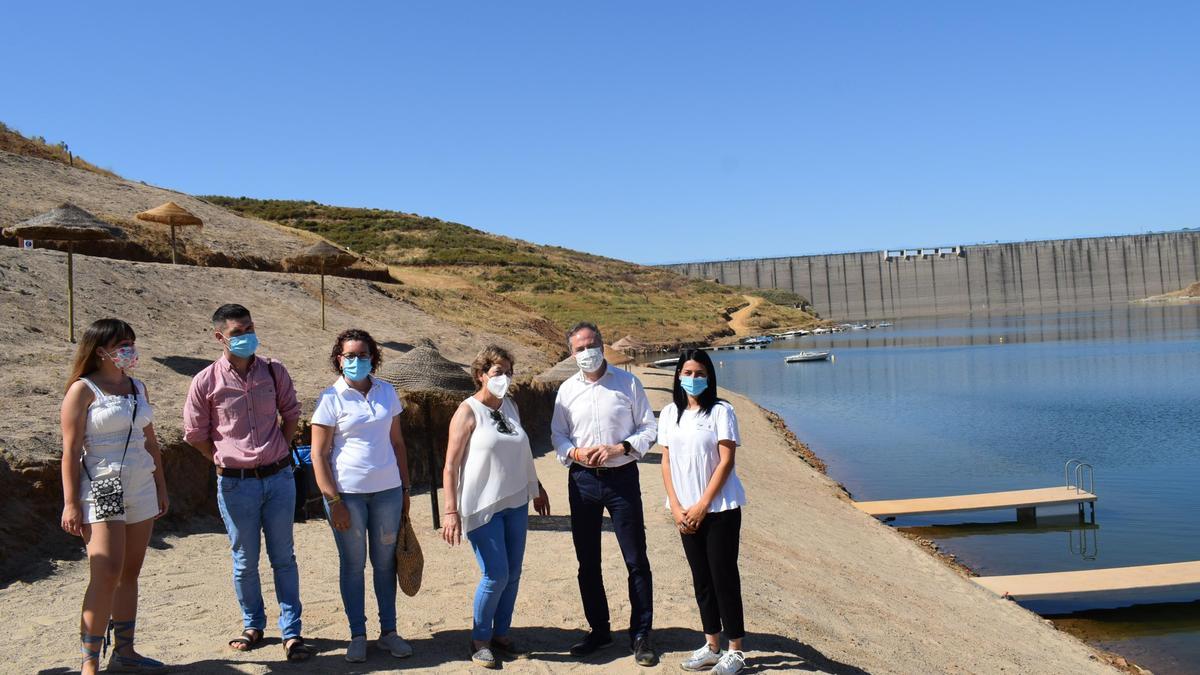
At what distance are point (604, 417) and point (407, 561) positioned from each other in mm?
1444

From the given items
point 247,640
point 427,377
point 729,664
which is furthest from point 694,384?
point 427,377

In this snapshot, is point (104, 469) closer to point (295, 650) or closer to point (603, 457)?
point (295, 650)

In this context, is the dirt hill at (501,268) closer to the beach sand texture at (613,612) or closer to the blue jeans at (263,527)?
the beach sand texture at (613,612)

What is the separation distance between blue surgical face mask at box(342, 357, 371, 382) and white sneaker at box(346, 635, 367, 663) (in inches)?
60.2

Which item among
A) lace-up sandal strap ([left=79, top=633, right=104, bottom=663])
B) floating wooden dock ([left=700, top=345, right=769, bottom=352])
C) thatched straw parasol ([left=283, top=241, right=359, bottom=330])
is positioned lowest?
lace-up sandal strap ([left=79, top=633, right=104, bottom=663])

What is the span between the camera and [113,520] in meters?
4.83

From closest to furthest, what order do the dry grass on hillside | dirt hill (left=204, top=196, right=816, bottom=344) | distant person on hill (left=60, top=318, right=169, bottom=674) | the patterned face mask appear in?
1. distant person on hill (left=60, top=318, right=169, bottom=674)
2. the patterned face mask
3. the dry grass on hillside
4. dirt hill (left=204, top=196, right=816, bottom=344)

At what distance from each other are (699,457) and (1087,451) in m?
21.4

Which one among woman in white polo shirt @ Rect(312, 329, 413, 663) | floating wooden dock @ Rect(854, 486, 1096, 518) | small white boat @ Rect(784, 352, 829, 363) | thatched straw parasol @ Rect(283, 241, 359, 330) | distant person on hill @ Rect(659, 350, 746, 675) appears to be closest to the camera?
woman in white polo shirt @ Rect(312, 329, 413, 663)

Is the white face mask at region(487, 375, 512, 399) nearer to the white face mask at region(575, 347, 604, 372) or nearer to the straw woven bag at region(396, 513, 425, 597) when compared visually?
the white face mask at region(575, 347, 604, 372)

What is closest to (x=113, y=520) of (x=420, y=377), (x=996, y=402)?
(x=420, y=377)

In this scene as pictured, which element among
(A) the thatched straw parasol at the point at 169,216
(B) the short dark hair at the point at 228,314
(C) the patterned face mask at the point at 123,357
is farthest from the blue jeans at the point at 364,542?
(A) the thatched straw parasol at the point at 169,216

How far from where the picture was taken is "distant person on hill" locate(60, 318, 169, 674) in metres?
4.77

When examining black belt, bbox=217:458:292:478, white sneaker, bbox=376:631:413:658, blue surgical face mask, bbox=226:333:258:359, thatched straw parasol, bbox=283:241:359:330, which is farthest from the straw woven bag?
thatched straw parasol, bbox=283:241:359:330
